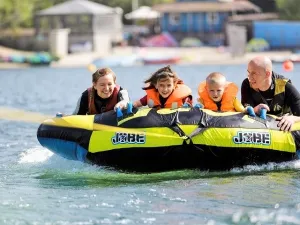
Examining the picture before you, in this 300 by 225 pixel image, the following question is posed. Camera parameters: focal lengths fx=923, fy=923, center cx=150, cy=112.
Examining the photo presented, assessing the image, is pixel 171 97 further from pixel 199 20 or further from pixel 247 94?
pixel 199 20

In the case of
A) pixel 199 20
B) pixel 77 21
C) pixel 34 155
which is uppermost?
pixel 77 21

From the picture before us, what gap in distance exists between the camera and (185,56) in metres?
50.2

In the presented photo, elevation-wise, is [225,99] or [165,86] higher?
[165,86]

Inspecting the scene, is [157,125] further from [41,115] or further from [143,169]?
[41,115]

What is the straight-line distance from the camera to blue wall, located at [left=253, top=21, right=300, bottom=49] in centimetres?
5594

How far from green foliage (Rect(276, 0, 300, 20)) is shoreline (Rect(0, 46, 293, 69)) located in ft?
23.7

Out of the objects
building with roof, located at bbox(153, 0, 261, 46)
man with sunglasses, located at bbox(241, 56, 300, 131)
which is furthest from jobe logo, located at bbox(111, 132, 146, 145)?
building with roof, located at bbox(153, 0, 261, 46)

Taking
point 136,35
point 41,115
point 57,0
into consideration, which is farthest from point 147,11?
point 41,115

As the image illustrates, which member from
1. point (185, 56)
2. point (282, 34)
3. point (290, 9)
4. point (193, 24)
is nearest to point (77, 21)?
point (193, 24)

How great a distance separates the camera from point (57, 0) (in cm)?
7188

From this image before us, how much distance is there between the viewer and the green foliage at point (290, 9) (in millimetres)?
61719

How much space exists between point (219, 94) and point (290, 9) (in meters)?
53.8

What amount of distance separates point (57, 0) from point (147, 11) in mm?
9698

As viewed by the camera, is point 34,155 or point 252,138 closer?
point 252,138
